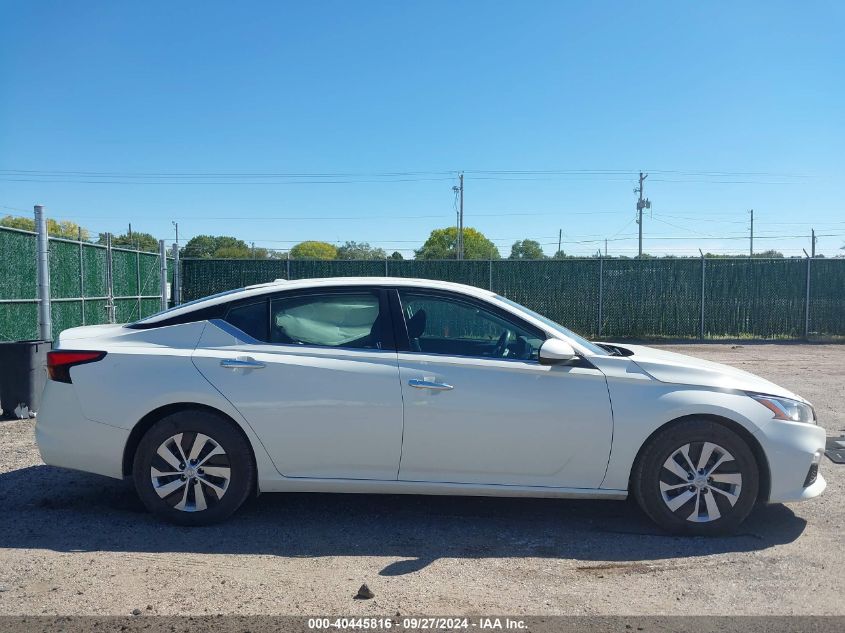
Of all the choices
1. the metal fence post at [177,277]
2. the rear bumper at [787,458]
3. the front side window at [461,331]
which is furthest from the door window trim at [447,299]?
the metal fence post at [177,277]

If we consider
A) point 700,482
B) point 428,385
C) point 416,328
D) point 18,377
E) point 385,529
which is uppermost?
point 416,328

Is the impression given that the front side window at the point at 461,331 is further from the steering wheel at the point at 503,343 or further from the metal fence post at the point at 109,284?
the metal fence post at the point at 109,284

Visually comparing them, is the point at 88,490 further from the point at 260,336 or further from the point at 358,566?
the point at 358,566

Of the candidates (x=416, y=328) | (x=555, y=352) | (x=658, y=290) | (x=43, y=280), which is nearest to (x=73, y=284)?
(x=43, y=280)

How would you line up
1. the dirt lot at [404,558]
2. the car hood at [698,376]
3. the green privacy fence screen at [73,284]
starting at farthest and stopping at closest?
the green privacy fence screen at [73,284] → the car hood at [698,376] → the dirt lot at [404,558]

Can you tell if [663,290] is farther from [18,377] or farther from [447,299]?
[18,377]

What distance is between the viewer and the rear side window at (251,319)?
15.7 feet

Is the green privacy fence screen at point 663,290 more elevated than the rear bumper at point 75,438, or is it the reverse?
the green privacy fence screen at point 663,290

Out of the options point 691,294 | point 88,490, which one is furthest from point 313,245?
point 88,490

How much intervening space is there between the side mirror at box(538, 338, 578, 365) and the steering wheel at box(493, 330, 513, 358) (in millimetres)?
295

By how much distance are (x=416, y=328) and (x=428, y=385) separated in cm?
48

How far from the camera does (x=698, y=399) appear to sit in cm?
448

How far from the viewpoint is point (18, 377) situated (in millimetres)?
7957

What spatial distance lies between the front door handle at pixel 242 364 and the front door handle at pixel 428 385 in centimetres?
98
